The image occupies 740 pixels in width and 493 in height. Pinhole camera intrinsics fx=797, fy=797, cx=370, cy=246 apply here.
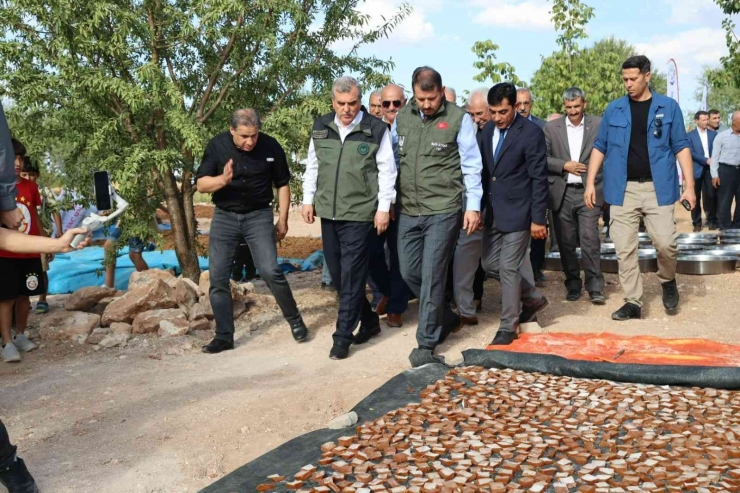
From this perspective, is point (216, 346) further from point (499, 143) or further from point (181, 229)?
point (499, 143)

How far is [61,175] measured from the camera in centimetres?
870

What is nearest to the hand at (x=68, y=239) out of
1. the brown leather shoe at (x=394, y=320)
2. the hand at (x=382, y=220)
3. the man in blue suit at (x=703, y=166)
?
the hand at (x=382, y=220)

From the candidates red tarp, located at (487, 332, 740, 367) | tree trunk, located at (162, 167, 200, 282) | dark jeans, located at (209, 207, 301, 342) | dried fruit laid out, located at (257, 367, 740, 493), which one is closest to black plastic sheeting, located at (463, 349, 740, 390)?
dried fruit laid out, located at (257, 367, 740, 493)

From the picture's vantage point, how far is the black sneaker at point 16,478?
3826mm

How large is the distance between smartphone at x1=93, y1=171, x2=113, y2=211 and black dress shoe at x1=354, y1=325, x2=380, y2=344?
141 inches

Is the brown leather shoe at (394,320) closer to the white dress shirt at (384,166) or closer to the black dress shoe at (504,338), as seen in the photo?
the black dress shoe at (504,338)

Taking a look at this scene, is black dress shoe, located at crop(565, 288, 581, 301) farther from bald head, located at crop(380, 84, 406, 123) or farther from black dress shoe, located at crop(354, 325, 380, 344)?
bald head, located at crop(380, 84, 406, 123)

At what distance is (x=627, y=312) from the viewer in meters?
7.22

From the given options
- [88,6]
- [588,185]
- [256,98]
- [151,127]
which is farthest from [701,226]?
[88,6]

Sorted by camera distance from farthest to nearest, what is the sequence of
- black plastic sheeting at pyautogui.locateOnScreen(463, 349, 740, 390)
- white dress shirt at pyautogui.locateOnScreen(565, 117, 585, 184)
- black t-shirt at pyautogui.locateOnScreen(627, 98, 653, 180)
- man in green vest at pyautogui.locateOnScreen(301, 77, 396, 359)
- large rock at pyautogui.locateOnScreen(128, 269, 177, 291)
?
→ large rock at pyautogui.locateOnScreen(128, 269, 177, 291) → white dress shirt at pyautogui.locateOnScreen(565, 117, 585, 184) → black t-shirt at pyautogui.locateOnScreen(627, 98, 653, 180) → man in green vest at pyautogui.locateOnScreen(301, 77, 396, 359) → black plastic sheeting at pyautogui.locateOnScreen(463, 349, 740, 390)

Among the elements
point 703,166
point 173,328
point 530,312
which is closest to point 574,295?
point 530,312

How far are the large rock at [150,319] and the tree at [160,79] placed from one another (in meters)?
1.12

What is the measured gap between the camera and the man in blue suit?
578 inches

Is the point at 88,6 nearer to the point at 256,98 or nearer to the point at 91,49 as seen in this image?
the point at 91,49
